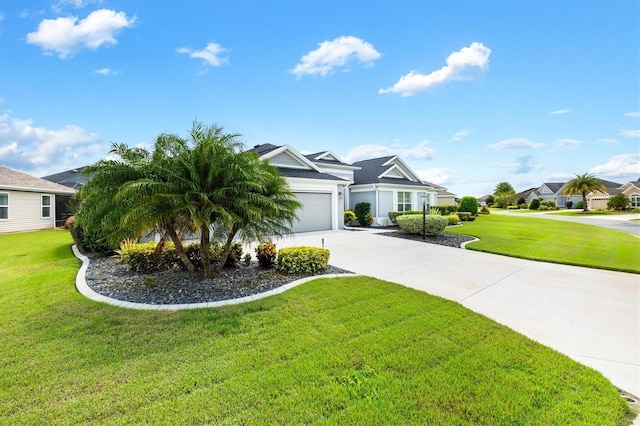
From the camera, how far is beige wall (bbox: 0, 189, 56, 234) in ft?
56.6

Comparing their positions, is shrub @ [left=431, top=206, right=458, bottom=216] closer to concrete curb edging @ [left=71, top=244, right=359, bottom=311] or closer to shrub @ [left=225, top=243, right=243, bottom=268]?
shrub @ [left=225, top=243, right=243, bottom=268]

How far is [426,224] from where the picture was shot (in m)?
14.1

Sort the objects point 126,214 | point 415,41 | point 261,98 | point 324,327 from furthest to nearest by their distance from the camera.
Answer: point 261,98, point 415,41, point 126,214, point 324,327

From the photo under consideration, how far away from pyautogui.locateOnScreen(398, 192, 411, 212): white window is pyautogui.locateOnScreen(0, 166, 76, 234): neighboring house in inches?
967

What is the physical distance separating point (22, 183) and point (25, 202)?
1.23 m

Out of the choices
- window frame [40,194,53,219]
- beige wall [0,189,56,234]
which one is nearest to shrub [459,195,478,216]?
window frame [40,194,53,219]

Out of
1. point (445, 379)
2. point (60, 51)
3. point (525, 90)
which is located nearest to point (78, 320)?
point (445, 379)

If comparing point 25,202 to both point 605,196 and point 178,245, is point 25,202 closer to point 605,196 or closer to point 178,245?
point 178,245

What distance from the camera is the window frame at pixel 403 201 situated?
2264 centimetres

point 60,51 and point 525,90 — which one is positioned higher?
point 60,51

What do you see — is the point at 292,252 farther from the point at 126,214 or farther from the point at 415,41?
the point at 415,41

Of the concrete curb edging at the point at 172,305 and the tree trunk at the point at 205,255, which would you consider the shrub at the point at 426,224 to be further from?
the tree trunk at the point at 205,255

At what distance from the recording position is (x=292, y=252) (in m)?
7.52

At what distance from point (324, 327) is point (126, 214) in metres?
4.11
